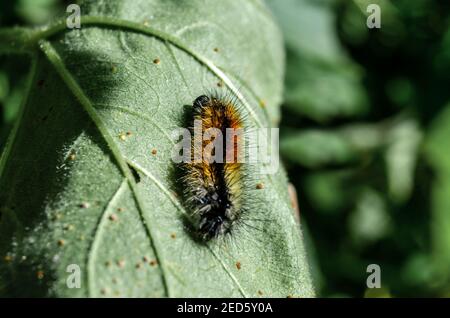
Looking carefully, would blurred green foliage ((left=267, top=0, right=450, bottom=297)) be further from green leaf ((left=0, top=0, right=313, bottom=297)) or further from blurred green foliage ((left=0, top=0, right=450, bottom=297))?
green leaf ((left=0, top=0, right=313, bottom=297))

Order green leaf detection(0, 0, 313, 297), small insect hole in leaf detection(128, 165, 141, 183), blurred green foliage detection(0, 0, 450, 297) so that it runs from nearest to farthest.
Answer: green leaf detection(0, 0, 313, 297) < small insect hole in leaf detection(128, 165, 141, 183) < blurred green foliage detection(0, 0, 450, 297)

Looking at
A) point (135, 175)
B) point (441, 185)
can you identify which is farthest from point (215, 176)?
point (441, 185)

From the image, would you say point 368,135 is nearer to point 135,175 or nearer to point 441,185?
point 441,185

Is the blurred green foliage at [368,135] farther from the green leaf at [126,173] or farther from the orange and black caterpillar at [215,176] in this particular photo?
the orange and black caterpillar at [215,176]

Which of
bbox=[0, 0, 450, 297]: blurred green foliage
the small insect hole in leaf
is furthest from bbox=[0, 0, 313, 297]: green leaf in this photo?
bbox=[0, 0, 450, 297]: blurred green foliage

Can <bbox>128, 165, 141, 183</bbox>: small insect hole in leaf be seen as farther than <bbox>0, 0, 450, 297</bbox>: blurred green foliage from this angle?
No
